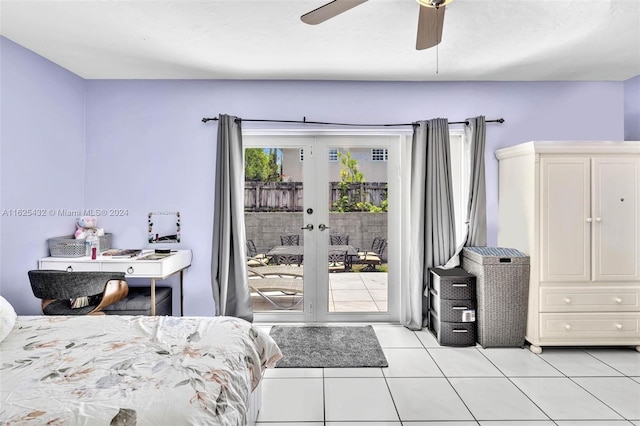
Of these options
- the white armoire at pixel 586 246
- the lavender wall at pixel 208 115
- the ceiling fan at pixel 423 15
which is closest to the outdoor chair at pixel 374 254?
the lavender wall at pixel 208 115

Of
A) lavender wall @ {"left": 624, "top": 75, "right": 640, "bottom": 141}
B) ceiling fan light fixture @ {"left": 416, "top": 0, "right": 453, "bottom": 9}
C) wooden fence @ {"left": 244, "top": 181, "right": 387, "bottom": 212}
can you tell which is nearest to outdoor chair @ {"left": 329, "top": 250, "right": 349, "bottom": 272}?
wooden fence @ {"left": 244, "top": 181, "right": 387, "bottom": 212}

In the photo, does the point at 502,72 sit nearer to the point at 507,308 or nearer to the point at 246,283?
the point at 507,308

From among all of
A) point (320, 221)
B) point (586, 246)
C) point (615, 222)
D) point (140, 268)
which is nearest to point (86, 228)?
point (140, 268)

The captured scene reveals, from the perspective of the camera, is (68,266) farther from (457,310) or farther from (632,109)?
(632,109)

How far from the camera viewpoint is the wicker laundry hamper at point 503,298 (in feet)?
10.2

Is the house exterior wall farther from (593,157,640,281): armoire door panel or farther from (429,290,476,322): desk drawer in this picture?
(593,157,640,281): armoire door panel

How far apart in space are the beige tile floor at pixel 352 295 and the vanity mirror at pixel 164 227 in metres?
1.06

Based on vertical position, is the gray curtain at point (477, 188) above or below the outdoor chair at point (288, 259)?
above

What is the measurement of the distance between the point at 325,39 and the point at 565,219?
2524 mm

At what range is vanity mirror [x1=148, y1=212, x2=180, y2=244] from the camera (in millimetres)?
3650

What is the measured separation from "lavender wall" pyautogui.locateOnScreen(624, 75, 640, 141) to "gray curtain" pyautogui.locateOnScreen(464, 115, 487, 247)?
1501 mm

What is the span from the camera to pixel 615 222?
9.96ft

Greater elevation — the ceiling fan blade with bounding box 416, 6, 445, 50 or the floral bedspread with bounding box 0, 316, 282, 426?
the ceiling fan blade with bounding box 416, 6, 445, 50

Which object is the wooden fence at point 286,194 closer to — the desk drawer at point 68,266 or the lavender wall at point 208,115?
the lavender wall at point 208,115
